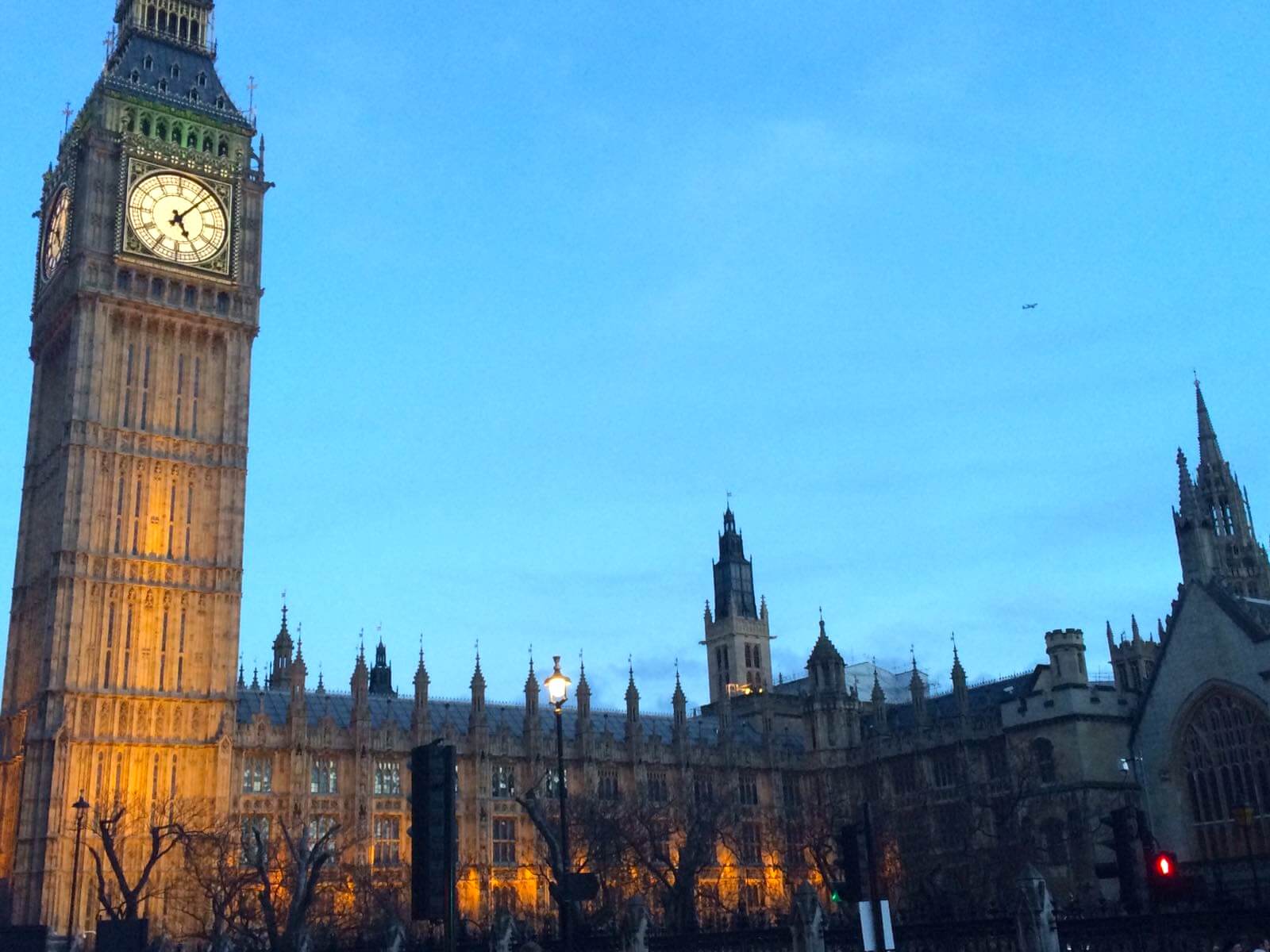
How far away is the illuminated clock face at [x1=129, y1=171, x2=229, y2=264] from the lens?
77.9 m

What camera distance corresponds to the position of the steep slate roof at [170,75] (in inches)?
3241

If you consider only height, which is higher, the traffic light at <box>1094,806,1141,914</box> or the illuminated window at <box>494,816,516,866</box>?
the illuminated window at <box>494,816,516,866</box>

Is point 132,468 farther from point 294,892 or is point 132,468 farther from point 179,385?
point 294,892

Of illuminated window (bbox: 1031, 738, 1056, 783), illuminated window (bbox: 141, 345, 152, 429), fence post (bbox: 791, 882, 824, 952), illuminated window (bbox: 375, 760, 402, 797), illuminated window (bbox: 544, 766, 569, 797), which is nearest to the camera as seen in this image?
fence post (bbox: 791, 882, 824, 952)

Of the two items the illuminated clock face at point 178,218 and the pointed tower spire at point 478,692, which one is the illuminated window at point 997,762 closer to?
the pointed tower spire at point 478,692

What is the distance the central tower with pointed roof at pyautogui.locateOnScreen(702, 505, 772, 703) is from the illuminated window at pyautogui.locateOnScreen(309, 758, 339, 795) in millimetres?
57553

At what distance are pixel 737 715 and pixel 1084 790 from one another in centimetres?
4102

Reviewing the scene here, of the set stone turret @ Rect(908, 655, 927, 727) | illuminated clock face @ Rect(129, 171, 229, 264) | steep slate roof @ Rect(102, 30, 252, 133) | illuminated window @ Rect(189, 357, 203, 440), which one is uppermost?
steep slate roof @ Rect(102, 30, 252, 133)

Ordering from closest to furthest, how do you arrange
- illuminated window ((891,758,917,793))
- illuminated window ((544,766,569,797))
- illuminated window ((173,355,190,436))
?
illuminated window ((544,766,569,797)) < illuminated window ((173,355,190,436)) < illuminated window ((891,758,917,793))

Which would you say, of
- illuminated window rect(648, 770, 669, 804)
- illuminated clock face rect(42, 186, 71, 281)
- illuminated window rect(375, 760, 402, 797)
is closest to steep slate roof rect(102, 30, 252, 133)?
illuminated clock face rect(42, 186, 71, 281)

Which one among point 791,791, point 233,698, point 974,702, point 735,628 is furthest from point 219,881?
point 735,628

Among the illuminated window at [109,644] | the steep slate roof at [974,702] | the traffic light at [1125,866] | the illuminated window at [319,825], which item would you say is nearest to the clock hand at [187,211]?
the illuminated window at [109,644]

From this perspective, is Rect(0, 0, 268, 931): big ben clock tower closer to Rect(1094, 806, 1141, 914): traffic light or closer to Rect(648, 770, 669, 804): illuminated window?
Rect(648, 770, 669, 804): illuminated window

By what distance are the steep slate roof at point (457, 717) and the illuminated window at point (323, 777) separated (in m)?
2.26
